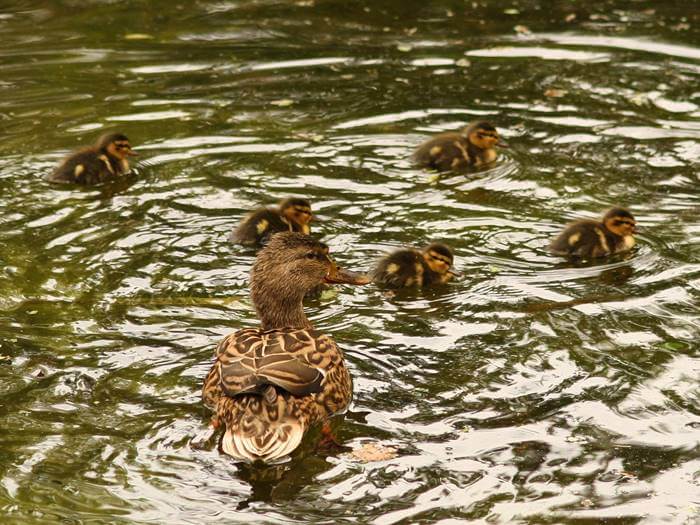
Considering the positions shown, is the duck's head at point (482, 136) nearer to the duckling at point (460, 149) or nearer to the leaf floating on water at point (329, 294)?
the duckling at point (460, 149)

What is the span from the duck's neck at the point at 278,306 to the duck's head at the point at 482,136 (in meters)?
2.52

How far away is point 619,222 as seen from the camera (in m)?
5.83

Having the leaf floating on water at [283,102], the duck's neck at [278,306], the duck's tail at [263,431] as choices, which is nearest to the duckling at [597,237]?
Result: the duck's neck at [278,306]

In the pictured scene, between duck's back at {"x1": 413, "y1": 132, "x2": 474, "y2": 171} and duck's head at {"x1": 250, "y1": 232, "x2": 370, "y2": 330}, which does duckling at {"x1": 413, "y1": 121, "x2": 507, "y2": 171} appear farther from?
duck's head at {"x1": 250, "y1": 232, "x2": 370, "y2": 330}

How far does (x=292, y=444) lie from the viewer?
3.98m

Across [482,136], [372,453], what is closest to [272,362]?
[372,453]

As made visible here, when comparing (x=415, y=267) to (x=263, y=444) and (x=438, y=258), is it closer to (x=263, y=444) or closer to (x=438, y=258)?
(x=438, y=258)

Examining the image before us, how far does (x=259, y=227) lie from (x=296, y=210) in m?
0.21

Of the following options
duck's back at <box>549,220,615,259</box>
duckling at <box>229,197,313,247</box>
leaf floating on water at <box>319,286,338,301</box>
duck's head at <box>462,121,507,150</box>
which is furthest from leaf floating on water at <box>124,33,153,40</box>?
duck's back at <box>549,220,615,259</box>

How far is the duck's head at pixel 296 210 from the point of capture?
19.6 ft

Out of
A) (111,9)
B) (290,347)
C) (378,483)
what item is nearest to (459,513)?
(378,483)

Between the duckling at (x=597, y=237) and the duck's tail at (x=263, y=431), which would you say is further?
the duckling at (x=597, y=237)

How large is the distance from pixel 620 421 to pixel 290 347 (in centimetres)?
120

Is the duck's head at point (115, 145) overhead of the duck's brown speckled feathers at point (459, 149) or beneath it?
overhead
